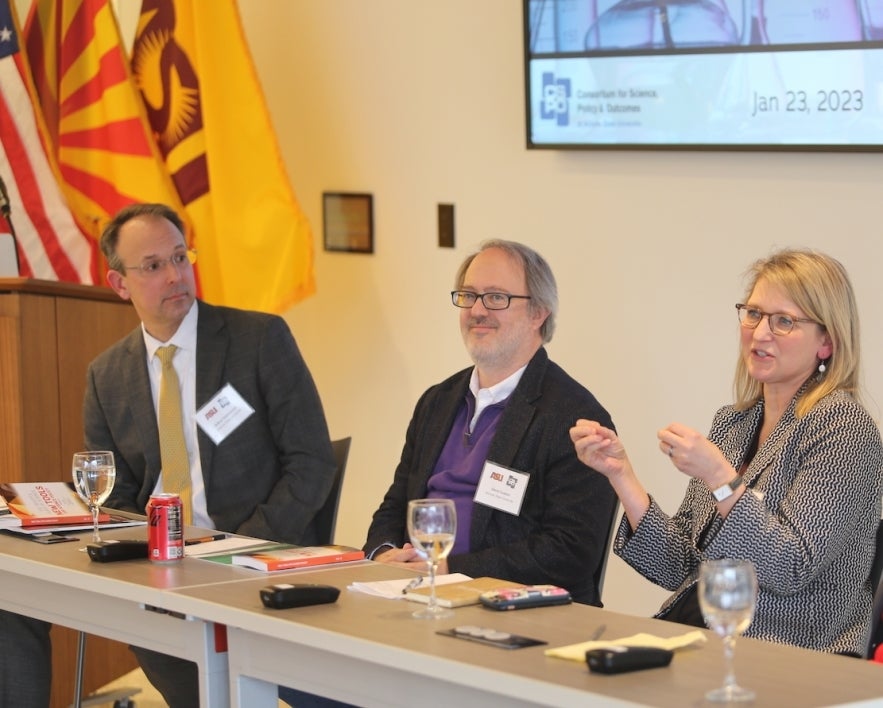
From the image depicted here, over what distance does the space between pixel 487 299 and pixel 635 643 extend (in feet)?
4.90

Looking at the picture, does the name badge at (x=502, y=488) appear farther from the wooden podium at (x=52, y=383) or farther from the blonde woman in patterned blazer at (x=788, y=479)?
the wooden podium at (x=52, y=383)

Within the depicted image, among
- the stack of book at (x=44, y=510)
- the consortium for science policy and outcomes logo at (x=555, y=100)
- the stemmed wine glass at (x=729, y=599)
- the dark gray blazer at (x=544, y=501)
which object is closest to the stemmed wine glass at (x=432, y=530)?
the stemmed wine glass at (x=729, y=599)

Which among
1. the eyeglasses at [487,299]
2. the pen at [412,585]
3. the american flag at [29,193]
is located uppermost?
the american flag at [29,193]

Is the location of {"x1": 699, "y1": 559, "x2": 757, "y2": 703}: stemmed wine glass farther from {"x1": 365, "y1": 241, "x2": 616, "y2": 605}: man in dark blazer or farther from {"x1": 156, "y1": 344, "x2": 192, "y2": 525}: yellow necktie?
{"x1": 156, "y1": 344, "x2": 192, "y2": 525}: yellow necktie

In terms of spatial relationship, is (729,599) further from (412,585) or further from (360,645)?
(412,585)

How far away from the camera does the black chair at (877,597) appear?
9.15ft

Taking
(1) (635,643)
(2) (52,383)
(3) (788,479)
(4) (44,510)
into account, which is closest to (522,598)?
(1) (635,643)

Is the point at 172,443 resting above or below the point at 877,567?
above

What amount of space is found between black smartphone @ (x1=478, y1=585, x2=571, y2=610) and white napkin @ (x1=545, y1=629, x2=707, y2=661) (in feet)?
0.89

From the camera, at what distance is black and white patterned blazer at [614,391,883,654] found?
8.64 ft

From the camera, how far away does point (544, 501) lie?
10.7ft

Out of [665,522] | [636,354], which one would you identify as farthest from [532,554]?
[636,354]

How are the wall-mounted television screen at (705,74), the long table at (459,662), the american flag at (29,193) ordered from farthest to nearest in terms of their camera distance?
the american flag at (29,193)
the wall-mounted television screen at (705,74)
the long table at (459,662)

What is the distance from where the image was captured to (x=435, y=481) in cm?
340
